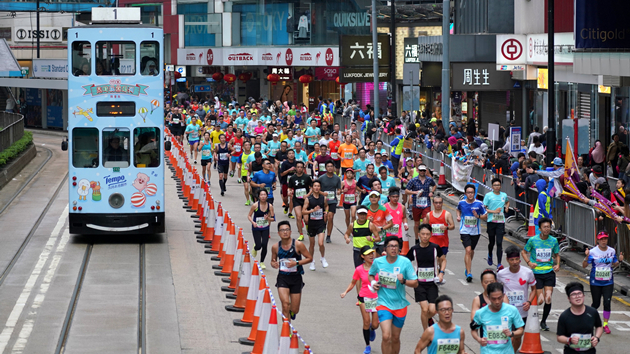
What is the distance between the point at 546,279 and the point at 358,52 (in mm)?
26696

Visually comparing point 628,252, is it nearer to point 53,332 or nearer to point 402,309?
point 402,309

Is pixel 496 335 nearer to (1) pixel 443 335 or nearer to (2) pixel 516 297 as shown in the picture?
(1) pixel 443 335

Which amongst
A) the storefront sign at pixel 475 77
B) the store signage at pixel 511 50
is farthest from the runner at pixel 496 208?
the store signage at pixel 511 50

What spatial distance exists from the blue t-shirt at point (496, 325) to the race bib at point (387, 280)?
65.0 inches

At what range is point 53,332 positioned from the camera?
12.9 m

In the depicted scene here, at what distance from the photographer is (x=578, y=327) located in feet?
31.9

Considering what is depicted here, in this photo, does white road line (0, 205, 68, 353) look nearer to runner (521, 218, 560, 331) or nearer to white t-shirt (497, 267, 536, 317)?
white t-shirt (497, 267, 536, 317)

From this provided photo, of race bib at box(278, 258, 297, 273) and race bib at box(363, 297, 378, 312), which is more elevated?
race bib at box(278, 258, 297, 273)

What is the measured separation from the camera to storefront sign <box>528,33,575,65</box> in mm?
29016

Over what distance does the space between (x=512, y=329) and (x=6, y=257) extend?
1213 cm

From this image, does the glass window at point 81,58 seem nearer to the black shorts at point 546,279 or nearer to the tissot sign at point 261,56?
the black shorts at point 546,279

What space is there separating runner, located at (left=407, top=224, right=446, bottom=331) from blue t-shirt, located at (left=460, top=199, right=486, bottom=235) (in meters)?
3.58

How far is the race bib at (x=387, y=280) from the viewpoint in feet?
36.3

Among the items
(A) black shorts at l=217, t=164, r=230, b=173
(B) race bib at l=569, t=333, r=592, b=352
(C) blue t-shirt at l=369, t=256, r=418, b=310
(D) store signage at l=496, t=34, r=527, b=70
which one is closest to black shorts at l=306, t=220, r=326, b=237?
(C) blue t-shirt at l=369, t=256, r=418, b=310
